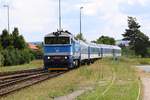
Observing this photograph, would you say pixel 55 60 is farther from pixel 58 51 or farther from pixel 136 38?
pixel 136 38

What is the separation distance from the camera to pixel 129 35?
141750 mm

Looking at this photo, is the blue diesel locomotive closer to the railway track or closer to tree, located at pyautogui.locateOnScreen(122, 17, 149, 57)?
the railway track

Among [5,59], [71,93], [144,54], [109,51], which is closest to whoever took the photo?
[71,93]

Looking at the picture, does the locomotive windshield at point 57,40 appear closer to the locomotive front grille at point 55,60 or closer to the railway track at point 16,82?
the locomotive front grille at point 55,60

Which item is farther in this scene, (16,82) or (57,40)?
(57,40)

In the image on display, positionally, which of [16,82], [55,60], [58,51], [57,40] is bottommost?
[16,82]

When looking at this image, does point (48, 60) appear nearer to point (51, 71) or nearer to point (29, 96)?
point (51, 71)

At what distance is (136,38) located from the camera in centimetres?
13912

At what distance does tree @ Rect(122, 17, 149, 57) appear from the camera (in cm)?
13525

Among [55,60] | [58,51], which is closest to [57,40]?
[58,51]

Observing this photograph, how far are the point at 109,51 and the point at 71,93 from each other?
73.5m

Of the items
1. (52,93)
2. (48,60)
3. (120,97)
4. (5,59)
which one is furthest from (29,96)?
(5,59)

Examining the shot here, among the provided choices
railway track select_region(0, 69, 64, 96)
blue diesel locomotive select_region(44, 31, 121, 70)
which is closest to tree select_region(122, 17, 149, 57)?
blue diesel locomotive select_region(44, 31, 121, 70)

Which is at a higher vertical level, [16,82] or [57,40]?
[57,40]
